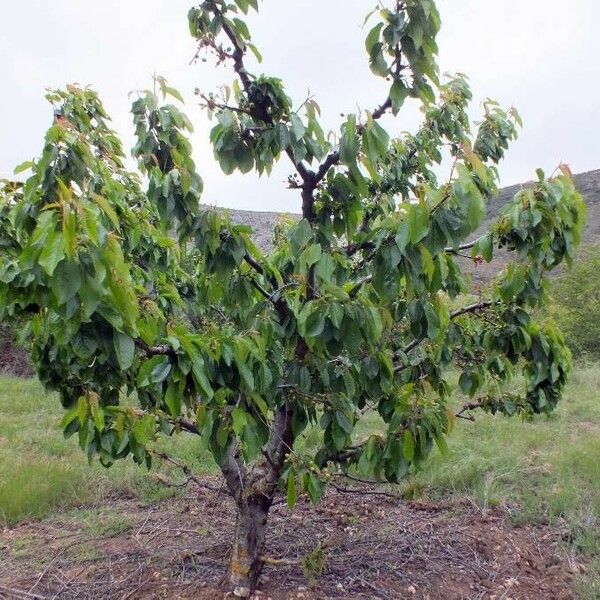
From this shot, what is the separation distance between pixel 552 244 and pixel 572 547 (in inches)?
81.8

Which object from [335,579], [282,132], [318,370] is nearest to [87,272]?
[282,132]

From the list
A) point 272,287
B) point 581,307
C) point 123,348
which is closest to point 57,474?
point 272,287

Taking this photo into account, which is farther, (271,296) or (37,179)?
(271,296)

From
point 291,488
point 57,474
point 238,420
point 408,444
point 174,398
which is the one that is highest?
point 174,398

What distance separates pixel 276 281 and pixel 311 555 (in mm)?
1224

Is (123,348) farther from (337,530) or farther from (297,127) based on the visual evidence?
(337,530)

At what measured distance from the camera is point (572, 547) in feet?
10.7

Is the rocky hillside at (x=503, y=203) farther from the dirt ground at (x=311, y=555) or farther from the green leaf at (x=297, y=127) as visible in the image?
the green leaf at (x=297, y=127)

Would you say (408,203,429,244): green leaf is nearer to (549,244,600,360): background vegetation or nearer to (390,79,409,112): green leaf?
(390,79,409,112): green leaf

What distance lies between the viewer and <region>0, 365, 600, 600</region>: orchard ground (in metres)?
2.84

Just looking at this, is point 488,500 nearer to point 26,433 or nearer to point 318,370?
point 318,370

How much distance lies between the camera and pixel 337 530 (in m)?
3.54

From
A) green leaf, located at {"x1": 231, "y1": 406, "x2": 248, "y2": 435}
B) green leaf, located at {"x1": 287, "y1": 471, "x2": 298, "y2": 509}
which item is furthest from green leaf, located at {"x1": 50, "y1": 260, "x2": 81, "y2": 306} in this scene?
green leaf, located at {"x1": 287, "y1": 471, "x2": 298, "y2": 509}

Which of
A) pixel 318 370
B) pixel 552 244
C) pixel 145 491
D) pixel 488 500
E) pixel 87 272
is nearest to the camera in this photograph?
pixel 87 272
